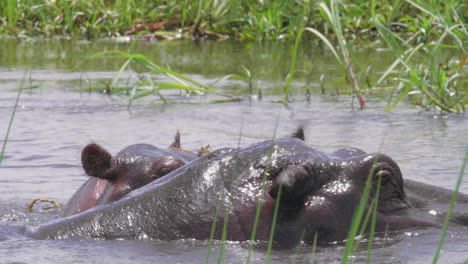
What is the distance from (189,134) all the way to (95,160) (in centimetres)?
234

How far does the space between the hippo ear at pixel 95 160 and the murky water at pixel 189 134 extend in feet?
0.85

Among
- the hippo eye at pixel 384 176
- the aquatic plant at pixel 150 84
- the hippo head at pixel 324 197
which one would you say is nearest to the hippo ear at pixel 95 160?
the hippo head at pixel 324 197

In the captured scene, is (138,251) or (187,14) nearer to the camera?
(138,251)

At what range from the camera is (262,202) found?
2697 millimetres

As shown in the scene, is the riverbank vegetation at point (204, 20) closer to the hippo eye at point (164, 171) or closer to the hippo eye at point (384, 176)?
the hippo eye at point (164, 171)

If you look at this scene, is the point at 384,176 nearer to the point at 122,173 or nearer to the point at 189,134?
the point at 122,173

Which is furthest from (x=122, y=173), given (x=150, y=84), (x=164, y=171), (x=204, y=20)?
(x=204, y=20)

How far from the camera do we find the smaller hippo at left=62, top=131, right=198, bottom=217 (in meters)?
3.32

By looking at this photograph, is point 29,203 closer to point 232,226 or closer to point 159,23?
point 232,226

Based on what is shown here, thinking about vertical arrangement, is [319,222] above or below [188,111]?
above

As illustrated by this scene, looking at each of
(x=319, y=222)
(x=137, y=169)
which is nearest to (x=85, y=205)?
(x=137, y=169)

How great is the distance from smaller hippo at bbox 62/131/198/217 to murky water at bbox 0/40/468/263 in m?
0.27

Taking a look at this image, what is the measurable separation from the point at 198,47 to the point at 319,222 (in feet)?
26.4

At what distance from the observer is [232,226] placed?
2723mm
